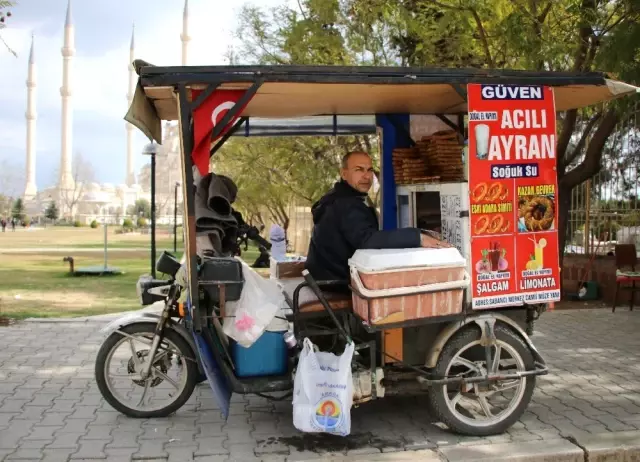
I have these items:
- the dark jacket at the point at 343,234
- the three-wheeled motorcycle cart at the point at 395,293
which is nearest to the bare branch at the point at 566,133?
the three-wheeled motorcycle cart at the point at 395,293

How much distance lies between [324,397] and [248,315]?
2.61 feet

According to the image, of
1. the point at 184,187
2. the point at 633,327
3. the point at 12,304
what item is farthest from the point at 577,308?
the point at 12,304

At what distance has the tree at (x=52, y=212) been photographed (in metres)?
80.3

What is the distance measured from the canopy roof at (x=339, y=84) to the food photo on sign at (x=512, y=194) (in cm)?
14

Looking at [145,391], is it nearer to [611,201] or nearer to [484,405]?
[484,405]

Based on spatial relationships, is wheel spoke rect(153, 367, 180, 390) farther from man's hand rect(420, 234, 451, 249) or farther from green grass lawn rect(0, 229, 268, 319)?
green grass lawn rect(0, 229, 268, 319)

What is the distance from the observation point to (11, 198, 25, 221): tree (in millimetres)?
78144

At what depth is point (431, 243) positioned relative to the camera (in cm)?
453

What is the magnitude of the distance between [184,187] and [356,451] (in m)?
2.12

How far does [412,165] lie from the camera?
252 inches

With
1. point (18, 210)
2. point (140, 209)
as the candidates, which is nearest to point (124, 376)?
point (140, 209)

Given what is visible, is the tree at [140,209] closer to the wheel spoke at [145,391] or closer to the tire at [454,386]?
the wheel spoke at [145,391]

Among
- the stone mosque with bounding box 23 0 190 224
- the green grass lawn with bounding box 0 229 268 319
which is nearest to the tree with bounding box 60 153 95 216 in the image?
the stone mosque with bounding box 23 0 190 224

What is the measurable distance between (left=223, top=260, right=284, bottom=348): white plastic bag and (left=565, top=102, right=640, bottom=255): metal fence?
8777mm
